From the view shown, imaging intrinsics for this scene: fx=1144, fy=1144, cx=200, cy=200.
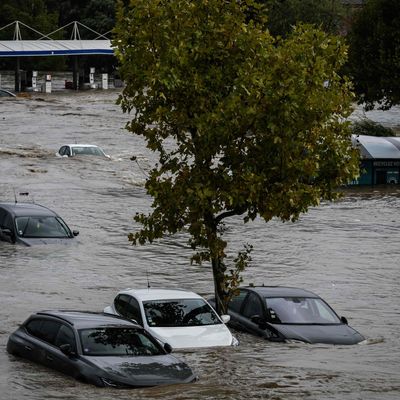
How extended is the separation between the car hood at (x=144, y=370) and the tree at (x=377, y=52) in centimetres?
4326

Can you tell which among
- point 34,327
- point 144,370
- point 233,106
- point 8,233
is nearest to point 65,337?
point 34,327

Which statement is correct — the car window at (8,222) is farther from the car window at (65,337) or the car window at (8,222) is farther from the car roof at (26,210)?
the car window at (65,337)

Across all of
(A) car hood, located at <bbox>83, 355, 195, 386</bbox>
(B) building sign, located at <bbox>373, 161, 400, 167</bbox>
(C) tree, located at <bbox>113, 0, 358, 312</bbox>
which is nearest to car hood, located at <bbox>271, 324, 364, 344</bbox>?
(C) tree, located at <bbox>113, 0, 358, 312</bbox>

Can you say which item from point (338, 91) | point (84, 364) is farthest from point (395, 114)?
point (84, 364)

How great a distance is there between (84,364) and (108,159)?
36339 millimetres

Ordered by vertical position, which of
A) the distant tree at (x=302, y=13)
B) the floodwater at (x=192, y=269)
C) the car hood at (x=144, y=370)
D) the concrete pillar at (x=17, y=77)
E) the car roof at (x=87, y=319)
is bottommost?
the floodwater at (x=192, y=269)

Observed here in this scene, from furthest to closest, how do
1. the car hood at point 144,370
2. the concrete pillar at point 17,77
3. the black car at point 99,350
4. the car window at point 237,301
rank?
the concrete pillar at point 17,77 → the car window at point 237,301 → the black car at point 99,350 → the car hood at point 144,370

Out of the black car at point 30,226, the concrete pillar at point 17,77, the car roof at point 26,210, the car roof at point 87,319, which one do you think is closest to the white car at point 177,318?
the car roof at point 87,319

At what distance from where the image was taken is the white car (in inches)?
722

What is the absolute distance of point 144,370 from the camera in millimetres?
14898

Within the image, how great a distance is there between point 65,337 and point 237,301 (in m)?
6.08

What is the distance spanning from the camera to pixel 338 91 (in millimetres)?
19797

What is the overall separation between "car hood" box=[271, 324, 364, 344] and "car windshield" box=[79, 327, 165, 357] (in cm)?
414

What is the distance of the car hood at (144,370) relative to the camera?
576 inches
